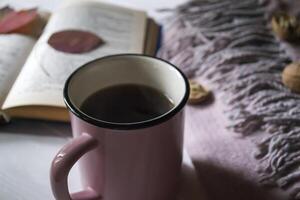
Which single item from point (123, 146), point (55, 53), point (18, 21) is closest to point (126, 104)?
point (123, 146)

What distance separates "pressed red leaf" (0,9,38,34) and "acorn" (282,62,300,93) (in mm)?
328

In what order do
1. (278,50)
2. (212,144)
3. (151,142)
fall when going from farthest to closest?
(278,50)
(212,144)
(151,142)

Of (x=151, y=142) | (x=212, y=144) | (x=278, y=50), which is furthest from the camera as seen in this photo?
(x=278, y=50)

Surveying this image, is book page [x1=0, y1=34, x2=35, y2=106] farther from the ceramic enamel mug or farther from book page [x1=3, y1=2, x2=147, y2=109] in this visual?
the ceramic enamel mug

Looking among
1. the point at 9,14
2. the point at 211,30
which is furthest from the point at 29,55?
the point at 211,30

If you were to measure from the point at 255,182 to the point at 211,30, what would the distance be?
24 cm

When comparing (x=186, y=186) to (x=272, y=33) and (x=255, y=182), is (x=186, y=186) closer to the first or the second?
(x=255, y=182)

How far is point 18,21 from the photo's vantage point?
0.64 meters

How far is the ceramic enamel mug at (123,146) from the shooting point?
0.37 meters

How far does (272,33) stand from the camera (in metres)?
0.61

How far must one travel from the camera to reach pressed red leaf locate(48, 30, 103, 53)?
58 centimetres

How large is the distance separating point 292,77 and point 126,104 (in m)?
0.19

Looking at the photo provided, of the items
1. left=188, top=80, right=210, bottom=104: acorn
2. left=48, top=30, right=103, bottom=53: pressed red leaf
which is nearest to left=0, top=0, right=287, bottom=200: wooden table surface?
left=188, top=80, right=210, bottom=104: acorn

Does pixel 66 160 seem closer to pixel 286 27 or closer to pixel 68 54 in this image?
pixel 68 54
